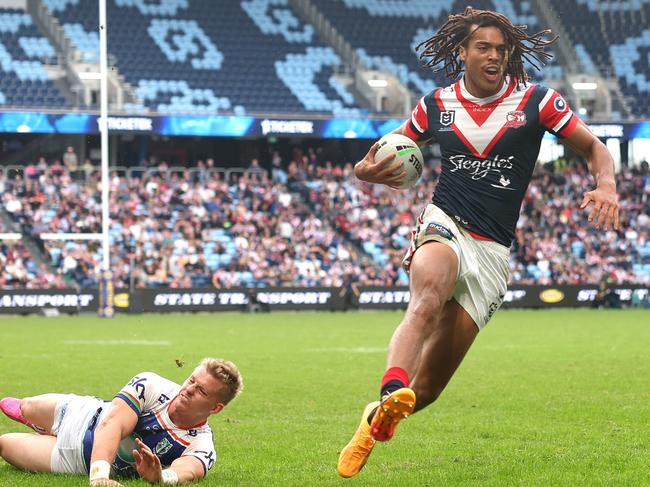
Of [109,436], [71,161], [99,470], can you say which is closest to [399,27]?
[71,161]

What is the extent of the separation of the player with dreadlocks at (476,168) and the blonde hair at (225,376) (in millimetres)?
1075

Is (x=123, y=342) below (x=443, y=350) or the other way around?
below

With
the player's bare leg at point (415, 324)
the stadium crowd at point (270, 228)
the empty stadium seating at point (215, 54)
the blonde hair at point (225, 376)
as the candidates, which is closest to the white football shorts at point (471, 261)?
the player's bare leg at point (415, 324)

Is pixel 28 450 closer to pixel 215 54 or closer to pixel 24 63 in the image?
pixel 24 63

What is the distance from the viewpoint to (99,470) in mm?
6344

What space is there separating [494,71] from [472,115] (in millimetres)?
306

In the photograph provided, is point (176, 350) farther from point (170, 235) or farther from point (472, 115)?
point (170, 235)

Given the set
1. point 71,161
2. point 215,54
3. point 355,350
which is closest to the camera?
point 355,350

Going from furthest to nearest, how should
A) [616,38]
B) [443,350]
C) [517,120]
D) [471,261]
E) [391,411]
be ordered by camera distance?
[616,38] → [517,120] → [443,350] → [471,261] → [391,411]

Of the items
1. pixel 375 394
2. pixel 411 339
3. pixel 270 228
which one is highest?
pixel 411 339

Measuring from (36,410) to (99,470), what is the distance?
1.19 metres

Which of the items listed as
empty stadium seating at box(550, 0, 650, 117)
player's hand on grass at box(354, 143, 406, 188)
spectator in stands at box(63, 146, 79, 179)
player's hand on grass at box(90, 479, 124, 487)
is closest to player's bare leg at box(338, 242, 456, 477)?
player's hand on grass at box(354, 143, 406, 188)

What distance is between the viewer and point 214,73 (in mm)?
40438

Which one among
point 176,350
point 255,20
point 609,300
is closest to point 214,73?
point 255,20
